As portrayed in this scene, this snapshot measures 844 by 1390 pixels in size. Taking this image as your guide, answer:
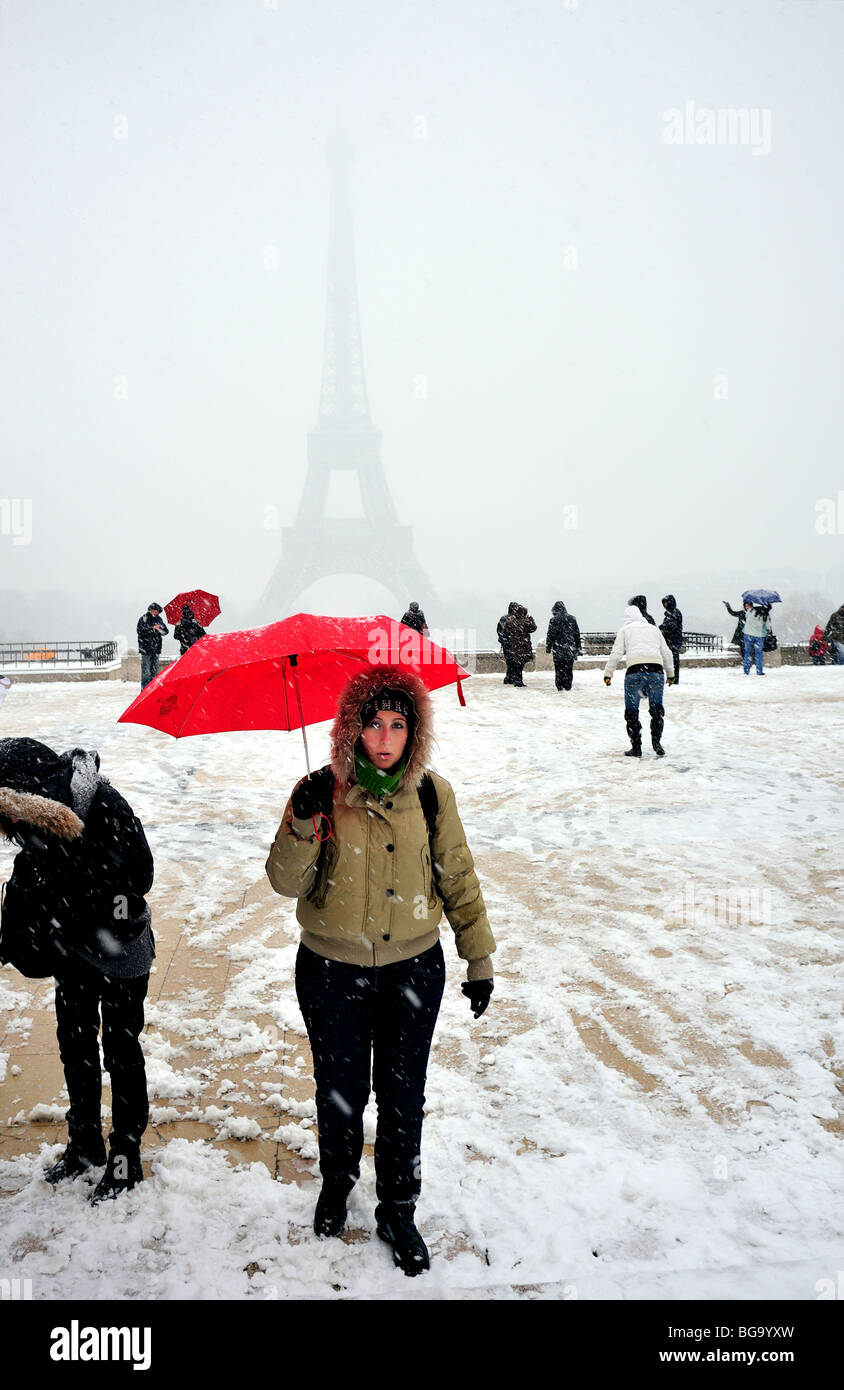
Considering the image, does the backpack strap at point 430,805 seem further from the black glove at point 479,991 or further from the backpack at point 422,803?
the black glove at point 479,991

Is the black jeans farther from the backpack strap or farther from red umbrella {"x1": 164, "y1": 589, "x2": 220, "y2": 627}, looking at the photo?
red umbrella {"x1": 164, "y1": 589, "x2": 220, "y2": 627}

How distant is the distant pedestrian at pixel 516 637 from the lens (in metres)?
16.1

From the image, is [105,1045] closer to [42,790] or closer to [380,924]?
[42,790]

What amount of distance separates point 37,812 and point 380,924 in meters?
1.03

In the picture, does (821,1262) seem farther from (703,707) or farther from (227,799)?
(703,707)

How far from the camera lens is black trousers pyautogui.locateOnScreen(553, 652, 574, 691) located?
15524 mm

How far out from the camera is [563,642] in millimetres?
15414

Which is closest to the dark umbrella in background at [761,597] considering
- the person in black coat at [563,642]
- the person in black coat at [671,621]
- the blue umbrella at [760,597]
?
the blue umbrella at [760,597]

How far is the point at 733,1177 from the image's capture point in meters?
2.84

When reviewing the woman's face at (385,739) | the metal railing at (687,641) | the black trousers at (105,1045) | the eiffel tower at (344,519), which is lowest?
the black trousers at (105,1045)

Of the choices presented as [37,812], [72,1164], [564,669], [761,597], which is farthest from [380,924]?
[761,597]

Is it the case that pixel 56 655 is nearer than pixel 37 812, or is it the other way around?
pixel 37 812

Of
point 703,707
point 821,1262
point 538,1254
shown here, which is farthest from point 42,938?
point 703,707
